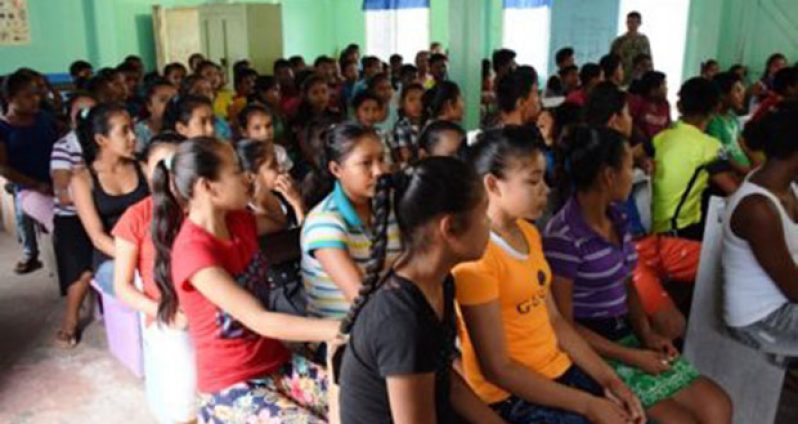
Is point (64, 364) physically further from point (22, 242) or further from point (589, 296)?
point (589, 296)

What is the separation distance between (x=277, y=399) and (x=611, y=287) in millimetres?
1005

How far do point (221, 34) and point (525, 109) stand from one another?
19.2 ft

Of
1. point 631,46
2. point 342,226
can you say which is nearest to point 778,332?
point 342,226

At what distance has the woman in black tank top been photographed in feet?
9.54

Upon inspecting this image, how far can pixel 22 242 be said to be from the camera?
14.9 ft

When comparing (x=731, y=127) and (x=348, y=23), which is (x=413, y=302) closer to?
(x=731, y=127)

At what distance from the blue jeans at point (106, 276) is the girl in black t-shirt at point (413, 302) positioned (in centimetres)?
186

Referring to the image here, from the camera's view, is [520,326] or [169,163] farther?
[169,163]

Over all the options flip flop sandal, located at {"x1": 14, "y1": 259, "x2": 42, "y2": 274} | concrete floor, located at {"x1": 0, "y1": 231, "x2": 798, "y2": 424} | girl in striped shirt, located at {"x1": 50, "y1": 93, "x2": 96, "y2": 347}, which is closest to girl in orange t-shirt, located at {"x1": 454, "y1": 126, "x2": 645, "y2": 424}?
concrete floor, located at {"x1": 0, "y1": 231, "x2": 798, "y2": 424}

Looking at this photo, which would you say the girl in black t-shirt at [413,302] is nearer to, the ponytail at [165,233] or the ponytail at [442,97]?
the ponytail at [165,233]

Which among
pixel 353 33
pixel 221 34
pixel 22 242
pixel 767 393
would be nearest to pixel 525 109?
pixel 767 393

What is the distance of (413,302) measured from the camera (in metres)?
1.27

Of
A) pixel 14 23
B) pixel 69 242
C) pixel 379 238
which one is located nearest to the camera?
pixel 379 238

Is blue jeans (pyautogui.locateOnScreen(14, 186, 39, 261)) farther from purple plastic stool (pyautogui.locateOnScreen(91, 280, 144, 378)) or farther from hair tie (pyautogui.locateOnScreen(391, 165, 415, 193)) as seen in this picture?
hair tie (pyautogui.locateOnScreen(391, 165, 415, 193))
